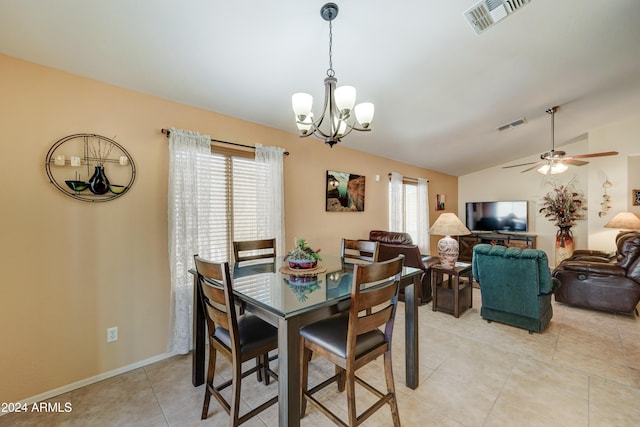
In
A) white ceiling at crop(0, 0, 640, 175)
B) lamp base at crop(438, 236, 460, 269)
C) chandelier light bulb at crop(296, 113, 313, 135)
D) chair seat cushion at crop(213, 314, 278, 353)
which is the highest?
white ceiling at crop(0, 0, 640, 175)

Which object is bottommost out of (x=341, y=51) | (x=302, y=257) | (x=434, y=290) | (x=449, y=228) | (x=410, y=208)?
(x=434, y=290)

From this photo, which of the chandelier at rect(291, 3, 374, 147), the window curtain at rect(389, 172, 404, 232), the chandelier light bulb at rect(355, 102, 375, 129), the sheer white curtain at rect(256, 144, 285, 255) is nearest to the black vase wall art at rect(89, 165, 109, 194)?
the sheer white curtain at rect(256, 144, 285, 255)

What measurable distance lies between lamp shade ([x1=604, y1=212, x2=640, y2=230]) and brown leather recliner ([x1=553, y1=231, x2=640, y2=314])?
134 cm

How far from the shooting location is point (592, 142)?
5066mm

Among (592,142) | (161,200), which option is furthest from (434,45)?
(592,142)

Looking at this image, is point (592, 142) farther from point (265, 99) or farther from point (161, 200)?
point (161, 200)

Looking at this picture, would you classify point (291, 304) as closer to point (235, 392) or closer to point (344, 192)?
point (235, 392)

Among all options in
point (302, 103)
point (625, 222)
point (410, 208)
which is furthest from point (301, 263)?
point (625, 222)

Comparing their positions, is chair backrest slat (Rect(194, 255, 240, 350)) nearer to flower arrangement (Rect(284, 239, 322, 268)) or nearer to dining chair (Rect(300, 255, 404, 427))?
dining chair (Rect(300, 255, 404, 427))

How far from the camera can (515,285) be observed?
9.68 feet

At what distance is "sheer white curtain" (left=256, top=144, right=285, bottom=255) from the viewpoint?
10.4 ft

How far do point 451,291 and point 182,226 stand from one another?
328 cm

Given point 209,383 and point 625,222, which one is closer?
point 209,383

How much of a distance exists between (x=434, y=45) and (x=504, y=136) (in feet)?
11.5
